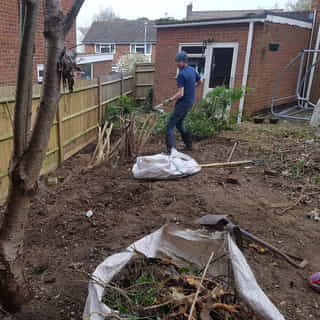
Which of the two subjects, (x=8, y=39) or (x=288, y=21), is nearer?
(x=8, y=39)

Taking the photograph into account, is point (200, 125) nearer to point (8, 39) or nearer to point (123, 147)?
point (123, 147)

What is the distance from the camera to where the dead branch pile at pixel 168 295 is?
5.94ft

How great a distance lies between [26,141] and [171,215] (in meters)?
2.23

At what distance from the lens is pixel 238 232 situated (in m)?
2.74

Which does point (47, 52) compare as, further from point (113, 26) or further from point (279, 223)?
point (113, 26)

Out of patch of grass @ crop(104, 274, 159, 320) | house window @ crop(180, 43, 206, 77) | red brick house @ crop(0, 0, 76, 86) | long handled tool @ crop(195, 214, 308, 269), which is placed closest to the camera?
patch of grass @ crop(104, 274, 159, 320)

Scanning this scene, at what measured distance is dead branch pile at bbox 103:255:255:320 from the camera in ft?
5.94

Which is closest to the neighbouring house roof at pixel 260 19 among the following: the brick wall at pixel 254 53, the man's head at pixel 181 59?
the brick wall at pixel 254 53

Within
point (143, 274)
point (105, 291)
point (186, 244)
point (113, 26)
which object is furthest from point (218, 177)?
point (113, 26)

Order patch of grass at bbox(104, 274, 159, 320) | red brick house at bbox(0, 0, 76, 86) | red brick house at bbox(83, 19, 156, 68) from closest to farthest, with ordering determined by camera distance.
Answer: patch of grass at bbox(104, 274, 159, 320), red brick house at bbox(0, 0, 76, 86), red brick house at bbox(83, 19, 156, 68)

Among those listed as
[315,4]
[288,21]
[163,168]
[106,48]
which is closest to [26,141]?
[163,168]

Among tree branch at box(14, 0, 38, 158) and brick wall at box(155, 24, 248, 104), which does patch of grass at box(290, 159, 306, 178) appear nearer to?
tree branch at box(14, 0, 38, 158)

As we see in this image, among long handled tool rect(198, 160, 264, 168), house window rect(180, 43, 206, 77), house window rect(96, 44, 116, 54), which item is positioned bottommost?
long handled tool rect(198, 160, 264, 168)

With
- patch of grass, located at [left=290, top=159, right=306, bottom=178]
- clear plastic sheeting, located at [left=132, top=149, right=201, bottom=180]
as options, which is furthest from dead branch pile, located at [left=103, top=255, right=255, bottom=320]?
patch of grass, located at [left=290, top=159, right=306, bottom=178]
